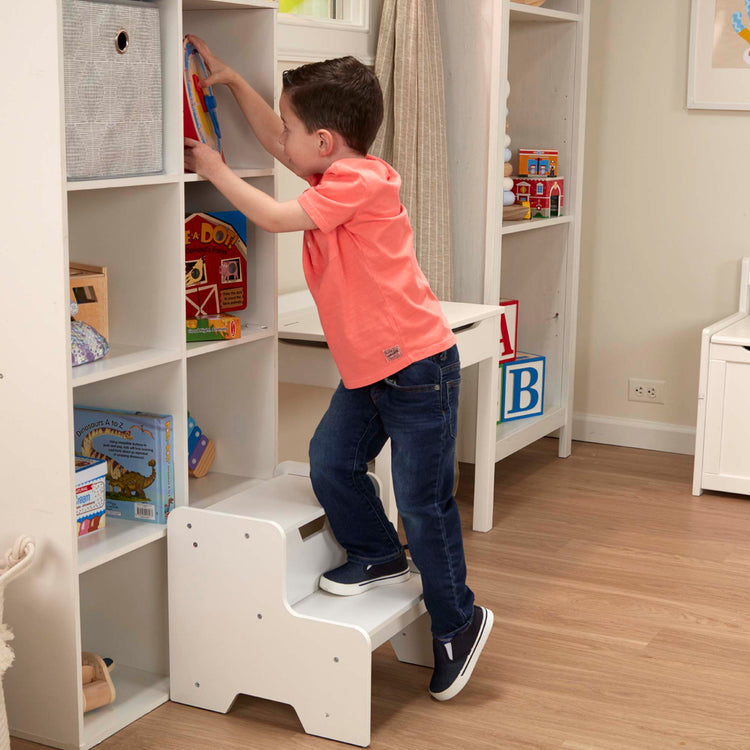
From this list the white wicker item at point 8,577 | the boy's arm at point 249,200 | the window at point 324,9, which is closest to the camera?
the white wicker item at point 8,577

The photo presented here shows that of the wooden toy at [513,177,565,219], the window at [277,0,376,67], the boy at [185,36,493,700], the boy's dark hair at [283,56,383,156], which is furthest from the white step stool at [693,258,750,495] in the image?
the boy's dark hair at [283,56,383,156]

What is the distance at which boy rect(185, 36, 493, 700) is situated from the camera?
71.0 inches

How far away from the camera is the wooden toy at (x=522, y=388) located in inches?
128

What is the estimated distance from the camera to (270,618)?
1830 mm

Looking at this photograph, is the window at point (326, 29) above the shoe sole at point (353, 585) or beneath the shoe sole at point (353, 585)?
above

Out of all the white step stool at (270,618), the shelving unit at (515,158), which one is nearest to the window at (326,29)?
the shelving unit at (515,158)

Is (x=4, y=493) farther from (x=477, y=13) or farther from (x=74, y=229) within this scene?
(x=477, y=13)

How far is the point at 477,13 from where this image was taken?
2.86m

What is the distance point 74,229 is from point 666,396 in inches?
93.3

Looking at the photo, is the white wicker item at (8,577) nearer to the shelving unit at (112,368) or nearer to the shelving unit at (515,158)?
the shelving unit at (112,368)

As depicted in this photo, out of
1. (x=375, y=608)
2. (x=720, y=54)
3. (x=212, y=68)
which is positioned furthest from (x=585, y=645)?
(x=720, y=54)

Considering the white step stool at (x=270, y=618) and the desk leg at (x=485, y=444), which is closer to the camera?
the white step stool at (x=270, y=618)

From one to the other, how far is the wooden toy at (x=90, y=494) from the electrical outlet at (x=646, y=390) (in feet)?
7.68

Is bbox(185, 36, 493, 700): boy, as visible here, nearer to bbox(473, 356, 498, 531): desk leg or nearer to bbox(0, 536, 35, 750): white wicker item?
bbox(0, 536, 35, 750): white wicker item
